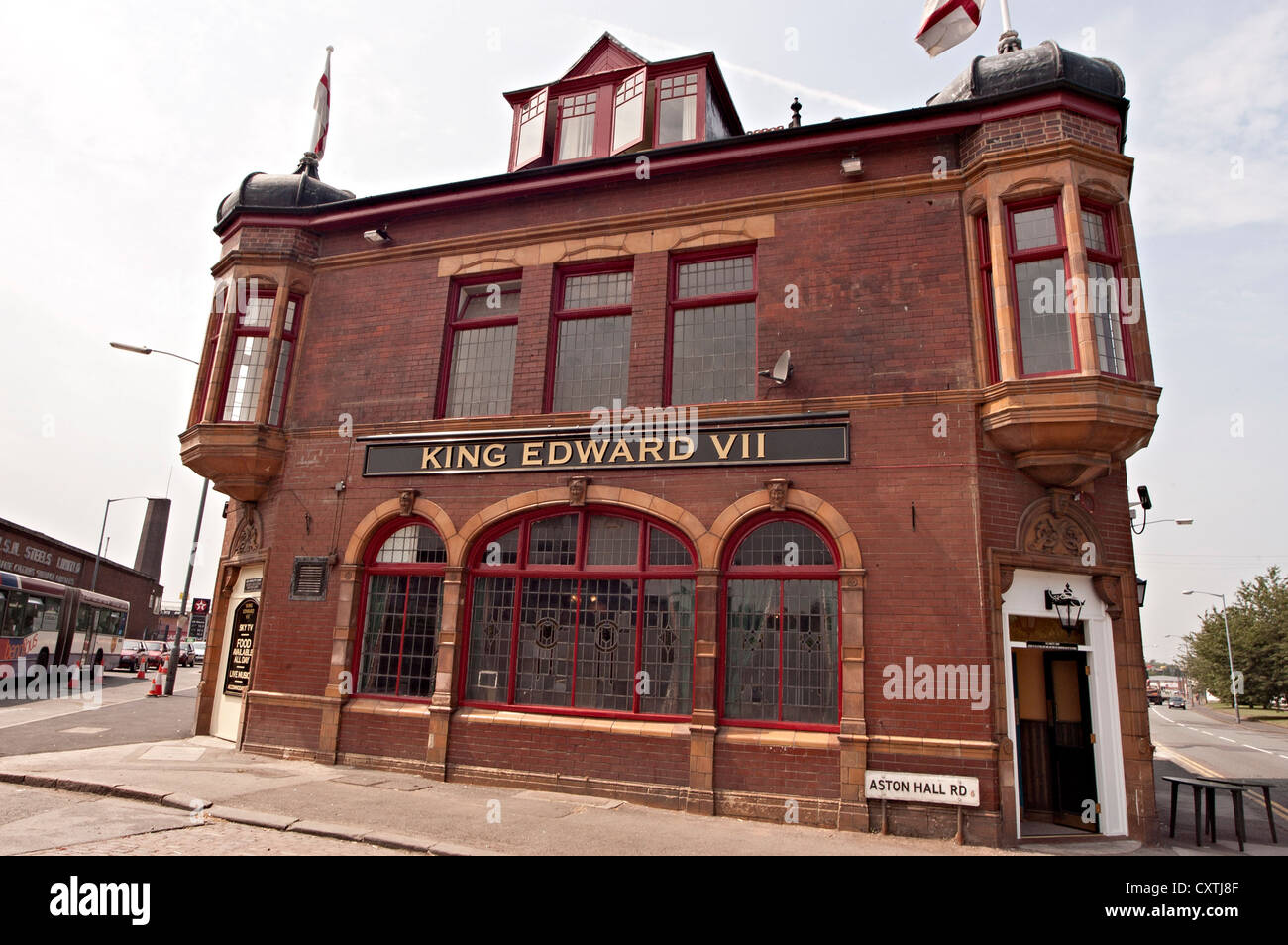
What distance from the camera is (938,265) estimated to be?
11109 mm

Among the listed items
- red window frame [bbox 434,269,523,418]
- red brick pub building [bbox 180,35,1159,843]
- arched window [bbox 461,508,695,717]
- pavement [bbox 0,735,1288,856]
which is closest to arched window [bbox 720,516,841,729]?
red brick pub building [bbox 180,35,1159,843]

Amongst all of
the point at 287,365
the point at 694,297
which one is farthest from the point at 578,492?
the point at 287,365

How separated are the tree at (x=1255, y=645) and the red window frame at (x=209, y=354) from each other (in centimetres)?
5483

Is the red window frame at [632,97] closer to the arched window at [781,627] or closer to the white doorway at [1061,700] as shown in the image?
the arched window at [781,627]

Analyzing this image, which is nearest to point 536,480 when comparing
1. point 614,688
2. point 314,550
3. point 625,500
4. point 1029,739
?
point 625,500

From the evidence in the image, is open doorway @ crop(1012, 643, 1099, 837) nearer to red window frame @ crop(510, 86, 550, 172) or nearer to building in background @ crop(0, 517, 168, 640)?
red window frame @ crop(510, 86, 550, 172)

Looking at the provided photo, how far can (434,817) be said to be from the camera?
9.07 meters

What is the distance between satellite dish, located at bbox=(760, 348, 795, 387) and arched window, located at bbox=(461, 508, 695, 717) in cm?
276

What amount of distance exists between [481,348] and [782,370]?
5.67m

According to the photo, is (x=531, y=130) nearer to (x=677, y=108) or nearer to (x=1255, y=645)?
(x=677, y=108)

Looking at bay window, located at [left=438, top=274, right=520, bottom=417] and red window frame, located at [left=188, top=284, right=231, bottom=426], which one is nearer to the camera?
bay window, located at [left=438, top=274, right=520, bottom=417]

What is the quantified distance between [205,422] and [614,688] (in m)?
9.16

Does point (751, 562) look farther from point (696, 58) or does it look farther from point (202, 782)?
point (696, 58)

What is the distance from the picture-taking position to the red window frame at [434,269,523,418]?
530 inches
